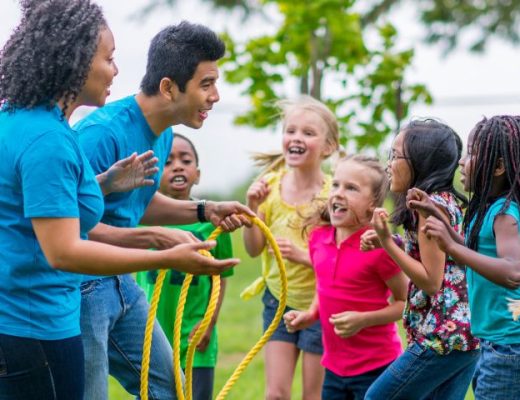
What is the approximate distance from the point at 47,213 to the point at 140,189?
1112 mm

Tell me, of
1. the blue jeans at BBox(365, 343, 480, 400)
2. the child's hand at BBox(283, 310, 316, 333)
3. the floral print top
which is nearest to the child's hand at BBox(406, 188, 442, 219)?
the floral print top

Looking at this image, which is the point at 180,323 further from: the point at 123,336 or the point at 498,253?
the point at 498,253

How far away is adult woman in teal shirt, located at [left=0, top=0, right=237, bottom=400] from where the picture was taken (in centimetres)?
290

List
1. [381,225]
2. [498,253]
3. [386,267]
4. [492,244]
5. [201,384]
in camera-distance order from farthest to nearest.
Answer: [201,384]
[386,267]
[381,225]
[492,244]
[498,253]

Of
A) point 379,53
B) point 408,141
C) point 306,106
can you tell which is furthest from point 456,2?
point 408,141

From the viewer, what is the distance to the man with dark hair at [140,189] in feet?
12.2

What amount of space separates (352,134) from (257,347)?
4.00m

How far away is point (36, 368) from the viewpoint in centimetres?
302

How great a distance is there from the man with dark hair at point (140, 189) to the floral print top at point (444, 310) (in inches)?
31.6

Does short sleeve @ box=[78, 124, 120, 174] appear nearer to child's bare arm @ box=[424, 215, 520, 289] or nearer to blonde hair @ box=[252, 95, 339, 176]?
child's bare arm @ box=[424, 215, 520, 289]

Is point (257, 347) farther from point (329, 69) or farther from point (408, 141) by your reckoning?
point (329, 69)

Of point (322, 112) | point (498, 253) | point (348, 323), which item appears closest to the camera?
point (498, 253)

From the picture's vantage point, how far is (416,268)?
394 centimetres

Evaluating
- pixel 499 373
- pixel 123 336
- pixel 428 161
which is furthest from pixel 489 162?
pixel 123 336
